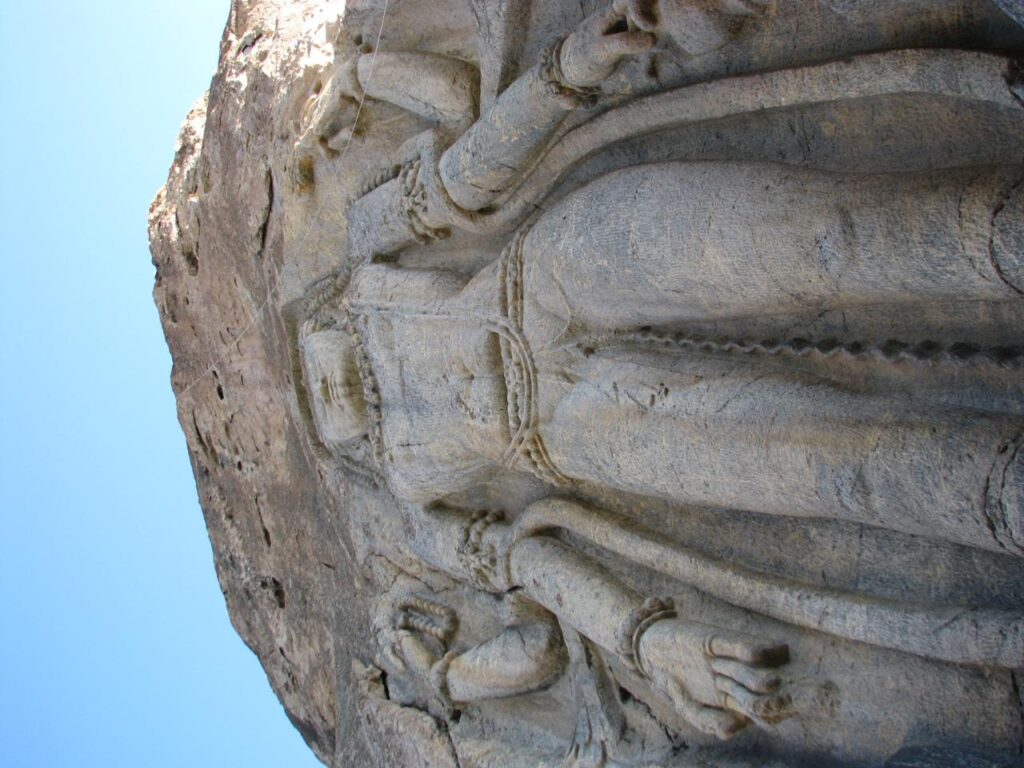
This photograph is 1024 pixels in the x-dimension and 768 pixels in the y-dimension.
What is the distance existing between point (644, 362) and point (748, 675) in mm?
912

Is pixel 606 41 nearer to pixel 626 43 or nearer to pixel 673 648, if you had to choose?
pixel 626 43

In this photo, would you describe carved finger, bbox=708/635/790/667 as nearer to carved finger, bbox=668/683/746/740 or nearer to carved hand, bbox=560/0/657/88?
carved finger, bbox=668/683/746/740

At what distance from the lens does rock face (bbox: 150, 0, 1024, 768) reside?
2373 millimetres

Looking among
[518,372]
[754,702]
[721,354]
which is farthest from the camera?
[518,372]

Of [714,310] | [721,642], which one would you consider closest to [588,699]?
[721,642]

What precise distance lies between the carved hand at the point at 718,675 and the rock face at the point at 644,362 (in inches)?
0.4

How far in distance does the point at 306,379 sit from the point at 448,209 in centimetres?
135

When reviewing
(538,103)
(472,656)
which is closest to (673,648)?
(472,656)

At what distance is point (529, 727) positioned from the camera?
3828mm

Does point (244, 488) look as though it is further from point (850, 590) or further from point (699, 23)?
point (699, 23)


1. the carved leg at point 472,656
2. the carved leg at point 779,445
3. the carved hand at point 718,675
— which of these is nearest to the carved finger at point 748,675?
the carved hand at point 718,675

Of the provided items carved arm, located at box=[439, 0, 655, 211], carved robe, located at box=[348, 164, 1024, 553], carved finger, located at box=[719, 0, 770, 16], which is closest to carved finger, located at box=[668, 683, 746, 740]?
carved robe, located at box=[348, 164, 1024, 553]

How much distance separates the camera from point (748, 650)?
8.99ft

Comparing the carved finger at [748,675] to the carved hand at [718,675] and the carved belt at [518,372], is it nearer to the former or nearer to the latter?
the carved hand at [718,675]
